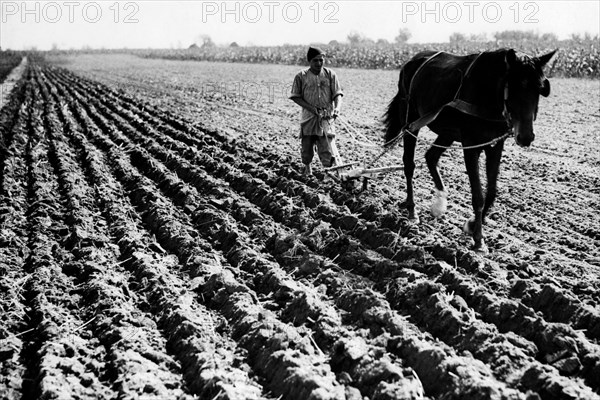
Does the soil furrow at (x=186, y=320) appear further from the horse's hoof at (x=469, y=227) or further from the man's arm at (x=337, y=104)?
the man's arm at (x=337, y=104)

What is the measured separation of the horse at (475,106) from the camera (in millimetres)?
4980

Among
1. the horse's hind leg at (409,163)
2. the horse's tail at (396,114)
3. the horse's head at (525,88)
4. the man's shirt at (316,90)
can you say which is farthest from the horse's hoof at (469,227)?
the man's shirt at (316,90)

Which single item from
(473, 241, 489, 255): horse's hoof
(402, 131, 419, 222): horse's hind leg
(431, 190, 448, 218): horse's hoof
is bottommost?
(473, 241, 489, 255): horse's hoof

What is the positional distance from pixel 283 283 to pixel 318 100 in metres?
3.47

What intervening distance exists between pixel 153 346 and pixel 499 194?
496 cm

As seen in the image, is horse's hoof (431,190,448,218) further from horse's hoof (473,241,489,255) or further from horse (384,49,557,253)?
horse's hoof (473,241,489,255)

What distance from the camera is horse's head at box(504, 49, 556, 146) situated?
4.93m

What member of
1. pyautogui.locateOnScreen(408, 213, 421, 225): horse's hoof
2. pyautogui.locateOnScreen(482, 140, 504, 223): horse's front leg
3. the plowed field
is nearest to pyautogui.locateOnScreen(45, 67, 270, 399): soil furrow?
the plowed field

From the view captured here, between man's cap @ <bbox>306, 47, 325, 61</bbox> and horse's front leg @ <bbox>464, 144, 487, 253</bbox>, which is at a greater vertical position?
man's cap @ <bbox>306, 47, 325, 61</bbox>

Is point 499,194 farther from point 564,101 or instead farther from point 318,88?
point 564,101

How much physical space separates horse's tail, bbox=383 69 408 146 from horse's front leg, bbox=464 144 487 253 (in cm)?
148

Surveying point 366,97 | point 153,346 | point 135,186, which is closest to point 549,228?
point 153,346

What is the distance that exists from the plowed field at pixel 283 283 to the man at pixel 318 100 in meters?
0.50

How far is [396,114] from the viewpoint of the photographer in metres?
7.30
